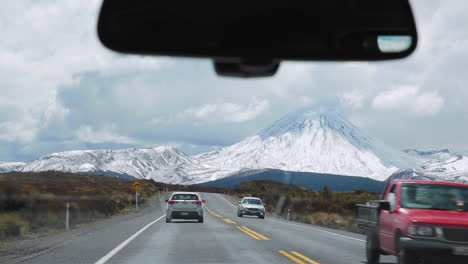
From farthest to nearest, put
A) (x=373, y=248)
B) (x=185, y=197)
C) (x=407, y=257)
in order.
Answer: (x=185, y=197) → (x=373, y=248) → (x=407, y=257)

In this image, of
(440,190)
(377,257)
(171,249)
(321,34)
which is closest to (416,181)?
(440,190)

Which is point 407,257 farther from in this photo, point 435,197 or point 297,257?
point 297,257

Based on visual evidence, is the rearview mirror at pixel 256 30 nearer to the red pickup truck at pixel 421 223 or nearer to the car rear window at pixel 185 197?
the red pickup truck at pixel 421 223

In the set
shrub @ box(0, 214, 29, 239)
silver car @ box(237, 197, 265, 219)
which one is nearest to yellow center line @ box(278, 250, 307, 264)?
shrub @ box(0, 214, 29, 239)

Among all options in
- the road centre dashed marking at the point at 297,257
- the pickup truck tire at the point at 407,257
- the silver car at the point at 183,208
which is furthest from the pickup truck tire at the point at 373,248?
the silver car at the point at 183,208

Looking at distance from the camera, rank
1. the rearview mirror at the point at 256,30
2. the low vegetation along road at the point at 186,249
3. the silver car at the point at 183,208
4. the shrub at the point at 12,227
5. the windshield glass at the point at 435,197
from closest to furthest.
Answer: the rearview mirror at the point at 256,30, the windshield glass at the point at 435,197, the low vegetation along road at the point at 186,249, the shrub at the point at 12,227, the silver car at the point at 183,208

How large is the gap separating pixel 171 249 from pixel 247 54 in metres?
13.7

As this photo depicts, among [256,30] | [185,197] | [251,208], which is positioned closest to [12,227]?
[185,197]

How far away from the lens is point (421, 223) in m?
11.9

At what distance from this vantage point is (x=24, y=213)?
30.9 m

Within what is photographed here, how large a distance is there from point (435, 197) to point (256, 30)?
32.7 feet

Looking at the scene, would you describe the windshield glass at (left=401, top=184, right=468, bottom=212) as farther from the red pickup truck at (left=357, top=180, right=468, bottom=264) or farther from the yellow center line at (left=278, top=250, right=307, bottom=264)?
the yellow center line at (left=278, top=250, right=307, bottom=264)

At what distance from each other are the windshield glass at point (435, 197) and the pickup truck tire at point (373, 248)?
140 cm

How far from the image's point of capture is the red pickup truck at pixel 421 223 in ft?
38.9
